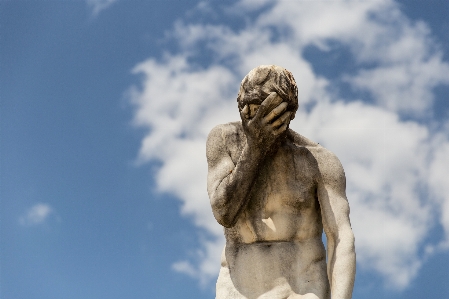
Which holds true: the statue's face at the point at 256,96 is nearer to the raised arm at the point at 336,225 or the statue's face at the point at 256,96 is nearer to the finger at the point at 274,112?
the finger at the point at 274,112

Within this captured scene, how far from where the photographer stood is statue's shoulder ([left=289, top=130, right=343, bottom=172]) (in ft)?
31.8

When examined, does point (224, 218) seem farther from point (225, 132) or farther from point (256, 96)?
point (256, 96)

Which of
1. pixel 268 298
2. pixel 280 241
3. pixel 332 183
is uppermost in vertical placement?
pixel 332 183

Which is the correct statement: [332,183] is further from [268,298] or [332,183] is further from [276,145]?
[268,298]

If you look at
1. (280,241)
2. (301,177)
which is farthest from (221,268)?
(301,177)

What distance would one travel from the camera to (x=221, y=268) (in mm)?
9703

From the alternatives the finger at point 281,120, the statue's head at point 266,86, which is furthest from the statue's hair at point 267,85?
the finger at point 281,120

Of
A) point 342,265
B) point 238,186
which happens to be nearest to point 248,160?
point 238,186

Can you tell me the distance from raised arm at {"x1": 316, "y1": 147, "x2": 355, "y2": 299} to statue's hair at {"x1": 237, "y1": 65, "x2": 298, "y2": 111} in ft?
2.95

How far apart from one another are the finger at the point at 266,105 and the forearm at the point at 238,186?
382mm

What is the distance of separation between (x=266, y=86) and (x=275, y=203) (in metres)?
1.34

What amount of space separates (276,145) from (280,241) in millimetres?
1075

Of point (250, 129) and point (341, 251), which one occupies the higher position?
point (250, 129)

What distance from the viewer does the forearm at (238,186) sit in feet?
30.1
